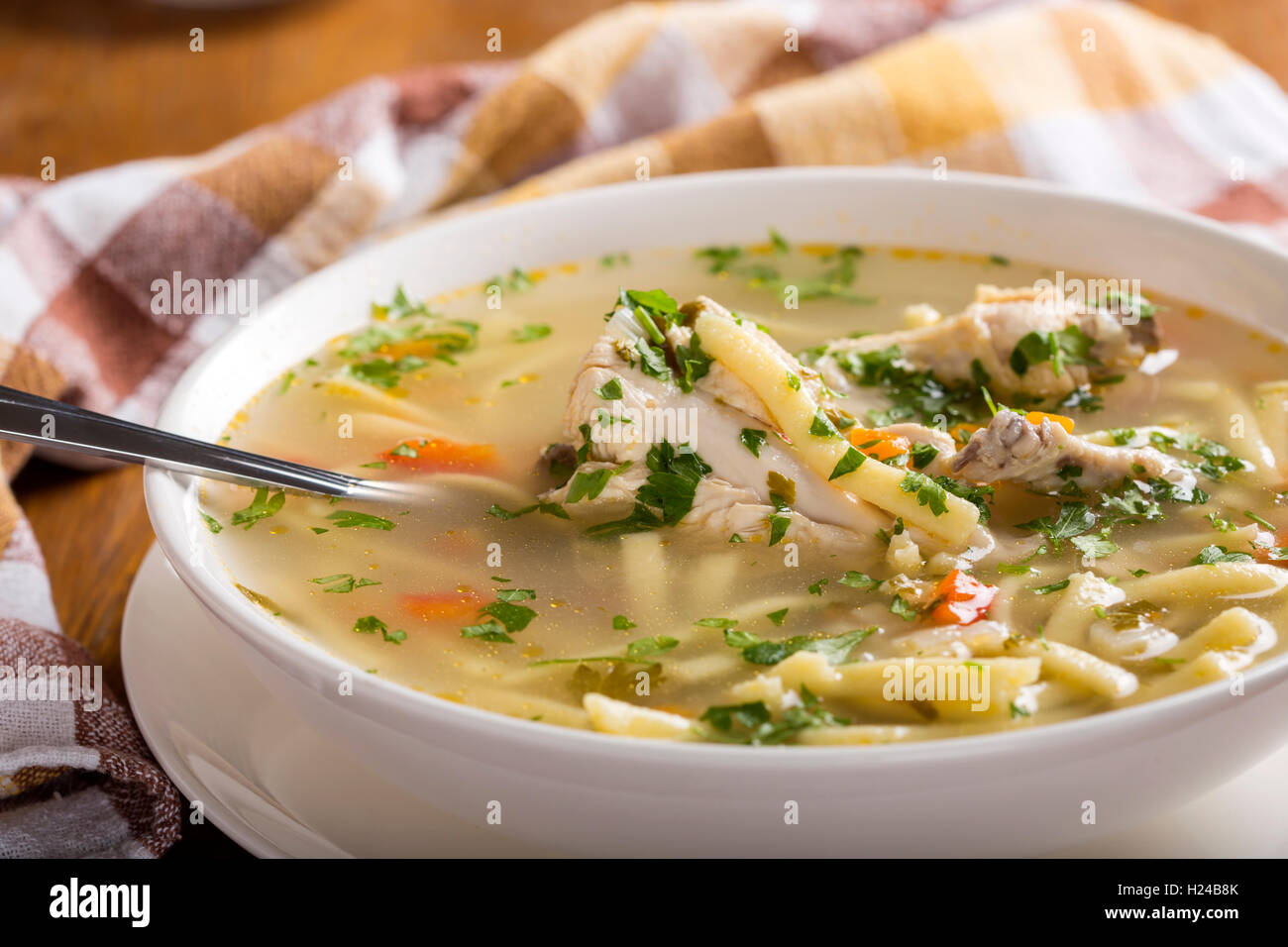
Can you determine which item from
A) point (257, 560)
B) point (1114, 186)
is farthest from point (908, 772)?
point (1114, 186)

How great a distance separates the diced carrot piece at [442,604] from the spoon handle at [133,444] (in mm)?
435

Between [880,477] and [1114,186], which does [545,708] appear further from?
[1114,186]

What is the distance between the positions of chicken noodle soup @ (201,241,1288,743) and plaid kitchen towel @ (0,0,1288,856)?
4.14ft

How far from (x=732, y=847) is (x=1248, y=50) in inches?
238

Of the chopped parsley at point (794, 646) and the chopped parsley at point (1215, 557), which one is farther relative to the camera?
the chopped parsley at point (1215, 557)

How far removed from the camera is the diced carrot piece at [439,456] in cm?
341

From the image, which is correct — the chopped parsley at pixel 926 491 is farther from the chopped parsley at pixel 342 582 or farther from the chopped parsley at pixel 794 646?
the chopped parsley at pixel 342 582

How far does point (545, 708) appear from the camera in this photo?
253cm

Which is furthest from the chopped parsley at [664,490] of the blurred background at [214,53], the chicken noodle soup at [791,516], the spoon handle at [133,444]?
the blurred background at [214,53]

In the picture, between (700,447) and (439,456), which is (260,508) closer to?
(439,456)

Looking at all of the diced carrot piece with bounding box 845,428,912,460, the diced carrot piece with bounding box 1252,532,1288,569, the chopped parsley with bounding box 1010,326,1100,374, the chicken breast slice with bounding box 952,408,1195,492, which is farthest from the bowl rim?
the chopped parsley with bounding box 1010,326,1100,374

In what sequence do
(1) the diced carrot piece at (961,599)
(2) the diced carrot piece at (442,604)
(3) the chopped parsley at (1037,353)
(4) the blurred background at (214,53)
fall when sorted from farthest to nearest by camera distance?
(4) the blurred background at (214,53)
(3) the chopped parsley at (1037,353)
(2) the diced carrot piece at (442,604)
(1) the diced carrot piece at (961,599)

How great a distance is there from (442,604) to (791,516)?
779 millimetres

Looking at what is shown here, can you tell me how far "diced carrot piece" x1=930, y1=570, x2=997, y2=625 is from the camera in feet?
8.97
